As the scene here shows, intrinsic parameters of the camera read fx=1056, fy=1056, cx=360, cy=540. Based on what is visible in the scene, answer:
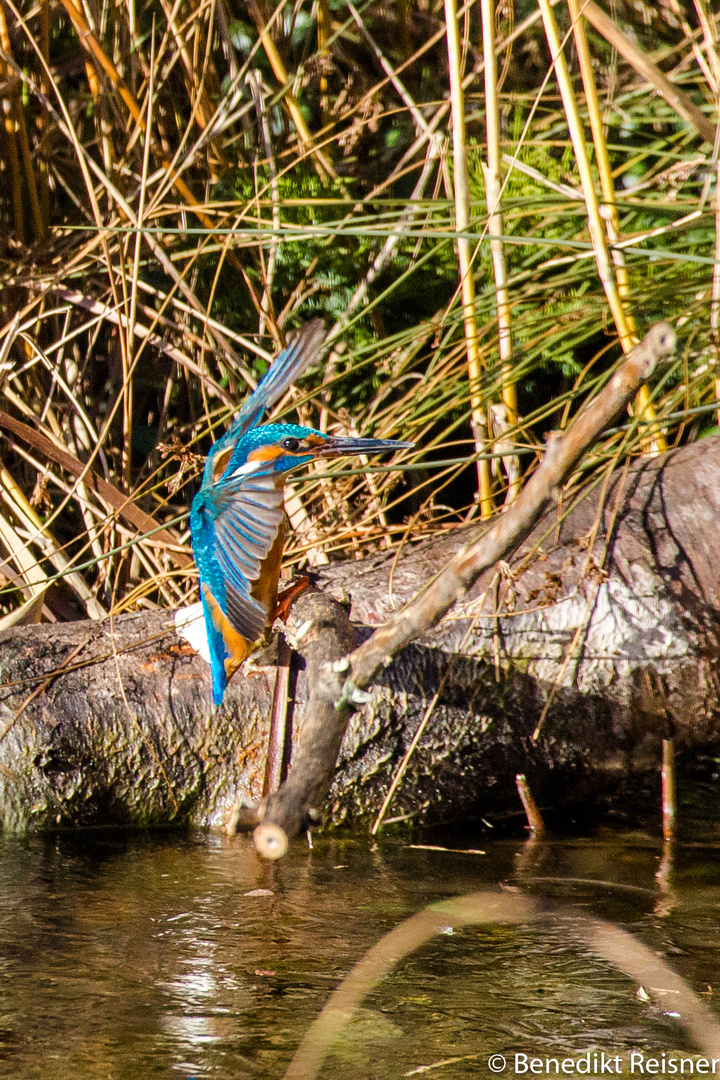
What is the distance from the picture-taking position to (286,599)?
187cm

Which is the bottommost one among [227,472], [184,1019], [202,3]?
[184,1019]

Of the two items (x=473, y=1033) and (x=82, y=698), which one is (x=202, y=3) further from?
(x=473, y=1033)

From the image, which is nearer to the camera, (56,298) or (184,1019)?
(184,1019)

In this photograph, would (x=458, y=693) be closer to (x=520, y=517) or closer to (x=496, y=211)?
(x=496, y=211)

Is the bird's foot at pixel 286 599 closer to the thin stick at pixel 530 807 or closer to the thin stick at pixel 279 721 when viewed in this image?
the thin stick at pixel 279 721

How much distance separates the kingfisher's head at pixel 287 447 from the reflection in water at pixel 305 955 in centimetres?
73

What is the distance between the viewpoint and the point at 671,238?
8.79ft

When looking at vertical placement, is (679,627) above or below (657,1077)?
above

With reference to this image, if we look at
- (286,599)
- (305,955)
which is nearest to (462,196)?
(286,599)

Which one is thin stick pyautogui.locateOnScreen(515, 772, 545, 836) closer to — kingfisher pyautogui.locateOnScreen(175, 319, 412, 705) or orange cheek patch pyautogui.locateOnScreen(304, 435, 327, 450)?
kingfisher pyautogui.locateOnScreen(175, 319, 412, 705)

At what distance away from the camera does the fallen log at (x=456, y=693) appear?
211cm

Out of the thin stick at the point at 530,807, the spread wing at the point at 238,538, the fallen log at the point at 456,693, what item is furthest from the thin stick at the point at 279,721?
the thin stick at the point at 530,807

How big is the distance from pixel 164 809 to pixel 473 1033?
3.31 feet

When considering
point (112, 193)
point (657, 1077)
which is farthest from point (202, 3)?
point (657, 1077)
